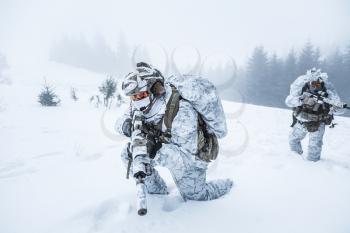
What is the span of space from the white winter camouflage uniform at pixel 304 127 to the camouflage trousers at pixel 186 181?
2.38 m

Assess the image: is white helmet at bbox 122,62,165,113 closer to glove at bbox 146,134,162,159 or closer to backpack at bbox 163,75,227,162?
backpack at bbox 163,75,227,162

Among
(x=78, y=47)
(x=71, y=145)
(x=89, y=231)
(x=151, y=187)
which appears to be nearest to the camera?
(x=89, y=231)

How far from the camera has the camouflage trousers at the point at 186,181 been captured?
9.30 ft

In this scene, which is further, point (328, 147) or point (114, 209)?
point (328, 147)

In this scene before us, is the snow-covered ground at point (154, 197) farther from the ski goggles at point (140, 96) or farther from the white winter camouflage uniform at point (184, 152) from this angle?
the ski goggles at point (140, 96)

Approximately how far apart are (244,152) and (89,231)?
12.4ft

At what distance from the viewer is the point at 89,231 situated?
2.45 metres

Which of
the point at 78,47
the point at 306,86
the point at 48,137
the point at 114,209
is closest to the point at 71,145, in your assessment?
the point at 48,137

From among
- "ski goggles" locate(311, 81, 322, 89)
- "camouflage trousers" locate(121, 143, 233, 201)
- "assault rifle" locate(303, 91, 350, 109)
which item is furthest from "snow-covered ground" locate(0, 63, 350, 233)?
"ski goggles" locate(311, 81, 322, 89)

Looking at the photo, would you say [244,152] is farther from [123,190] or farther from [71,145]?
[71,145]

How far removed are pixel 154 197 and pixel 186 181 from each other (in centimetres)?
49

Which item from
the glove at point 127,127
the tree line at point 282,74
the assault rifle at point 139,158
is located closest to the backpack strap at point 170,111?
the assault rifle at point 139,158

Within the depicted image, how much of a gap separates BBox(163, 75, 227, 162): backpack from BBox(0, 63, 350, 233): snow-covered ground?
72 centimetres

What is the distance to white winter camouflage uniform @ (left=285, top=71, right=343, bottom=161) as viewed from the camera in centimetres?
479
